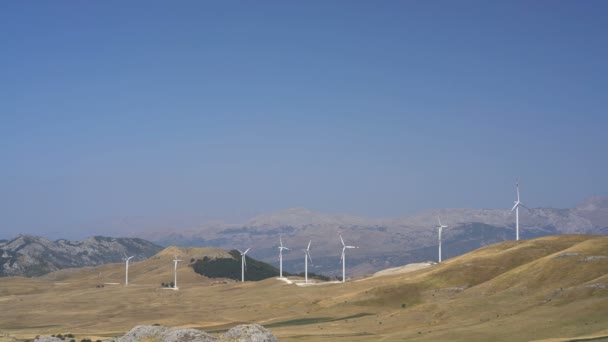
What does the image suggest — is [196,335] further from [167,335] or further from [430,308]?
[430,308]

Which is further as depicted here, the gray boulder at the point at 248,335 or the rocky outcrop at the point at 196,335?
the rocky outcrop at the point at 196,335

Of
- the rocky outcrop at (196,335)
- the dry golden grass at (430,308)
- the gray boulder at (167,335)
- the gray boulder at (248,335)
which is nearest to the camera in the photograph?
the gray boulder at (248,335)

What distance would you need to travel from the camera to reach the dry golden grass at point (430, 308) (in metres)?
78.7

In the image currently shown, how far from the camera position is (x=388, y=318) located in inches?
4055

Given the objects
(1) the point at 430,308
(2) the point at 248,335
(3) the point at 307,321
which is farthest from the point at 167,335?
(3) the point at 307,321

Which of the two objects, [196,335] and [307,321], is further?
[307,321]

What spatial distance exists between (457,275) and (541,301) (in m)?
43.6

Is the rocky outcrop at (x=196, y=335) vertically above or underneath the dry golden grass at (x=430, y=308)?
above

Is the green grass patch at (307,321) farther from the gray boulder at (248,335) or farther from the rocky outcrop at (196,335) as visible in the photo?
the gray boulder at (248,335)

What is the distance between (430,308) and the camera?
101 m

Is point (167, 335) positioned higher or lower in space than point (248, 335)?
Result: lower

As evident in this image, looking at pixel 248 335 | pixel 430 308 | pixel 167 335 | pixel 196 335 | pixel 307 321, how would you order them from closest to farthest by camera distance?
pixel 248 335 → pixel 196 335 → pixel 167 335 → pixel 430 308 → pixel 307 321

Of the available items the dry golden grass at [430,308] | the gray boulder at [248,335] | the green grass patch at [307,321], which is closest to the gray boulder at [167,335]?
the gray boulder at [248,335]

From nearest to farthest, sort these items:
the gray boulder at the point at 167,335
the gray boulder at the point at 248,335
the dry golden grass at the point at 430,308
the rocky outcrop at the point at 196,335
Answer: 1. the gray boulder at the point at 248,335
2. the rocky outcrop at the point at 196,335
3. the gray boulder at the point at 167,335
4. the dry golden grass at the point at 430,308
